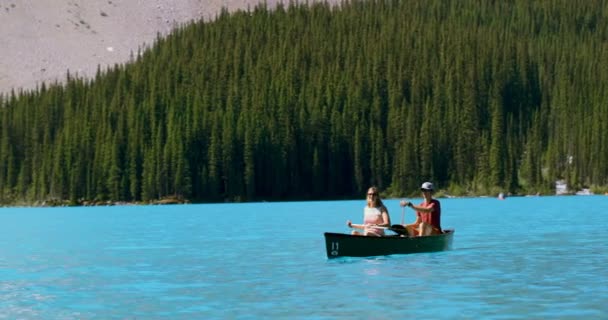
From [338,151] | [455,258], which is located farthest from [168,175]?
[455,258]

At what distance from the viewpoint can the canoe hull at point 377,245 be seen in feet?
135

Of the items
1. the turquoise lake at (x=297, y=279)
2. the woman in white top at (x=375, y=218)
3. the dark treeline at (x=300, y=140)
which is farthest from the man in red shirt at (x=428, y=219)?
A: the dark treeline at (x=300, y=140)

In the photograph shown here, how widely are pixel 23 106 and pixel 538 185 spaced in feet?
280

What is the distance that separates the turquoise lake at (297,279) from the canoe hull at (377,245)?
1.16 ft

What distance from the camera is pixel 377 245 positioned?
1666 inches

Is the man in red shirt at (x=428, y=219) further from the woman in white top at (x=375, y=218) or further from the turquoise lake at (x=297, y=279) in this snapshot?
the woman in white top at (x=375, y=218)

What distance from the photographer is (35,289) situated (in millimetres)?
34844

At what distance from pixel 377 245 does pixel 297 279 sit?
7347 mm

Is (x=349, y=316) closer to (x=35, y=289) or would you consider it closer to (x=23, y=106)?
(x=35, y=289)

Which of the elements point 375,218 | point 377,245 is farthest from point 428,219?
point 377,245

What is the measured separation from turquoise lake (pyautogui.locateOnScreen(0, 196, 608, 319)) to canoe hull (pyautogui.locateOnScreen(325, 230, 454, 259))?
35cm

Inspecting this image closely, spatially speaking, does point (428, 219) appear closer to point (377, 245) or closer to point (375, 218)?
point (375, 218)

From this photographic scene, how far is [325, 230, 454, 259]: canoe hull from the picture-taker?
4122 centimetres

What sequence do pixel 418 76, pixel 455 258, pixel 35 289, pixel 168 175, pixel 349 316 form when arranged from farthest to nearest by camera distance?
pixel 418 76
pixel 168 175
pixel 455 258
pixel 35 289
pixel 349 316
